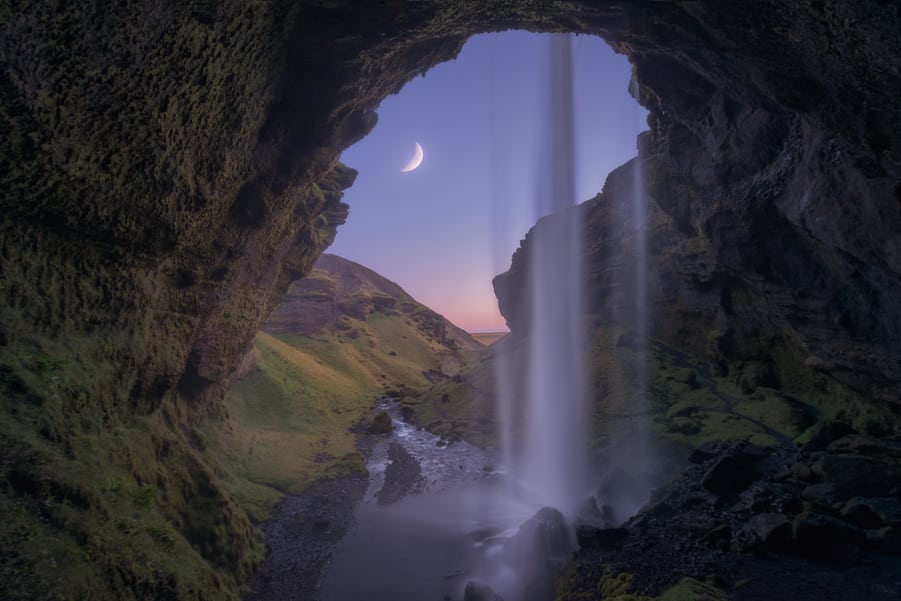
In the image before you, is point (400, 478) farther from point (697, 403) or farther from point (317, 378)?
point (317, 378)

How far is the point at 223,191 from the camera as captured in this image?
54.4ft

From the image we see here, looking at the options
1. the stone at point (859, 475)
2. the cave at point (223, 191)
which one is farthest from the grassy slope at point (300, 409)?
the stone at point (859, 475)

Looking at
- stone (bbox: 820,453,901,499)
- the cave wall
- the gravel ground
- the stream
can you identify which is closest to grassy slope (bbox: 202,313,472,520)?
the gravel ground

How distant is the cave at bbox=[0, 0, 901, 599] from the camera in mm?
8719

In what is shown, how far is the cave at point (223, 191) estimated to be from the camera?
28.6 feet

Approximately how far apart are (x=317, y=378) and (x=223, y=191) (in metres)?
37.6

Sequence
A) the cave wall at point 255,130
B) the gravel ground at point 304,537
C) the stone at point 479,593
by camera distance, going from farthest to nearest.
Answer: the gravel ground at point 304,537 → the stone at point 479,593 → the cave wall at point 255,130

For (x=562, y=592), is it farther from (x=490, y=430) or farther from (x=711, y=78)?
(x=490, y=430)

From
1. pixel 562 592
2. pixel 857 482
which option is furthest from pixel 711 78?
pixel 562 592

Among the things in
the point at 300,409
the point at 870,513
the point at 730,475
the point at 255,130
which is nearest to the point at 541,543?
the point at 730,475

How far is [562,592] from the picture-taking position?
13.4m

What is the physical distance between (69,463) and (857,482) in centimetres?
2391

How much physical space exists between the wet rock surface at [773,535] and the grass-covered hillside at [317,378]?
17.7 meters

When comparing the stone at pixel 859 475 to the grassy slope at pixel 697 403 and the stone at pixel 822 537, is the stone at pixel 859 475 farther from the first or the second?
the grassy slope at pixel 697 403
